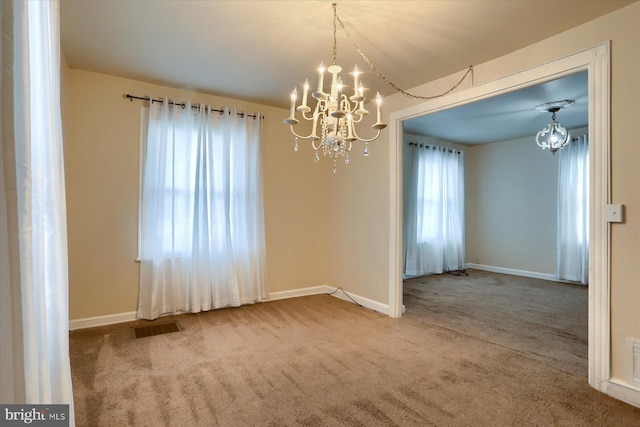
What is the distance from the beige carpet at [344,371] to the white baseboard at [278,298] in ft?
0.43

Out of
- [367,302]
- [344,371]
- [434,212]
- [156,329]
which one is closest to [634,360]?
[344,371]

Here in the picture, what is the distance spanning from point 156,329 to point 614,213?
13.1ft

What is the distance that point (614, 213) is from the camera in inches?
86.7

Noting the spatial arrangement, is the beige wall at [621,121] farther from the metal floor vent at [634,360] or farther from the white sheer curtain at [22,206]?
the white sheer curtain at [22,206]

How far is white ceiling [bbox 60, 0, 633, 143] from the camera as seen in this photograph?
7.33 ft

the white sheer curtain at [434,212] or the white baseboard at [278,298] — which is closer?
the white baseboard at [278,298]

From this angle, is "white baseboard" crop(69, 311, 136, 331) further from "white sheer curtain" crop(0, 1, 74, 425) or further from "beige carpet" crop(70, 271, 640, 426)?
"white sheer curtain" crop(0, 1, 74, 425)

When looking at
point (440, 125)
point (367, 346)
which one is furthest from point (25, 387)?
point (440, 125)

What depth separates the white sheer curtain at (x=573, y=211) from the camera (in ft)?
18.0

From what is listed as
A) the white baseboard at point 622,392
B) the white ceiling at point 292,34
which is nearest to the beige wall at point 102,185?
the white ceiling at point 292,34

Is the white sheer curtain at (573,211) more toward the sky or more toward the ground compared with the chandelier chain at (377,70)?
more toward the ground

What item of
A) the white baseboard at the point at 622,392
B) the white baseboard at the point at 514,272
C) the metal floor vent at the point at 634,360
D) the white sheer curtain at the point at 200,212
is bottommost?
the white baseboard at the point at 514,272

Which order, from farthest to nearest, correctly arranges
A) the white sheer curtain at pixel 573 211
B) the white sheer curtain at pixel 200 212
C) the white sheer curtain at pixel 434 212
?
1. the white sheer curtain at pixel 434 212
2. the white sheer curtain at pixel 573 211
3. the white sheer curtain at pixel 200 212

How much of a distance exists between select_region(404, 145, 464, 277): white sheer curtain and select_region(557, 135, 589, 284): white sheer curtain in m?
1.69
